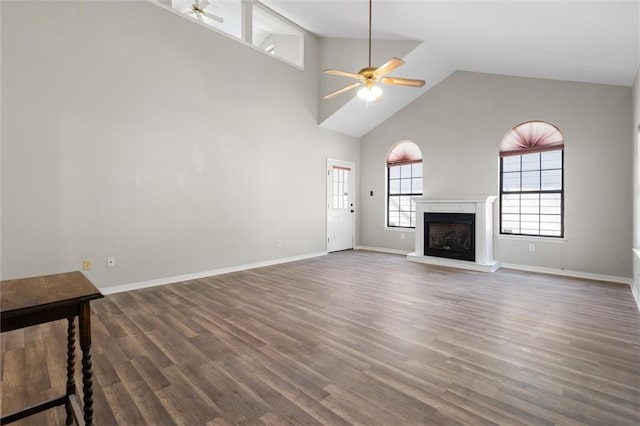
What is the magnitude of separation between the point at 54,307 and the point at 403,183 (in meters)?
6.86

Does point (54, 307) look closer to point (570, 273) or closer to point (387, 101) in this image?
point (570, 273)

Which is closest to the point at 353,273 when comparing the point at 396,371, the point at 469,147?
the point at 396,371

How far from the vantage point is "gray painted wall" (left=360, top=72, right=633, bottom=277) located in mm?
4598

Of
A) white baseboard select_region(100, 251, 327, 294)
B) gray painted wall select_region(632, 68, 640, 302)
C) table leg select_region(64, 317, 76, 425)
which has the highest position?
gray painted wall select_region(632, 68, 640, 302)

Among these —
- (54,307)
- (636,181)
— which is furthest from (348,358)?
(636,181)

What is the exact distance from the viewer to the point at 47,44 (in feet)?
11.6

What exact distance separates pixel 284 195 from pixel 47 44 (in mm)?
3900

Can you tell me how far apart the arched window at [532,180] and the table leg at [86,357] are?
247 inches

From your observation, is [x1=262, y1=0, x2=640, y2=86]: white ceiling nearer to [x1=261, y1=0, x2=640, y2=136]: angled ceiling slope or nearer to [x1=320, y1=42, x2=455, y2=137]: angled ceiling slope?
[x1=261, y1=0, x2=640, y2=136]: angled ceiling slope

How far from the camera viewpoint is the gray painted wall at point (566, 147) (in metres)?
4.60

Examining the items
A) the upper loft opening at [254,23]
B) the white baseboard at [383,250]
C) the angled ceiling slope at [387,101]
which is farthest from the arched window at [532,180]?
the upper loft opening at [254,23]

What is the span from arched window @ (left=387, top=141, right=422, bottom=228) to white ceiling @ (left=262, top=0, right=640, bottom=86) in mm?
2002

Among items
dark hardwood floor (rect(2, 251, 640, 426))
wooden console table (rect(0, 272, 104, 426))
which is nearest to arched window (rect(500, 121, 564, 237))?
dark hardwood floor (rect(2, 251, 640, 426))

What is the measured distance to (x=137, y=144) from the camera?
420cm
